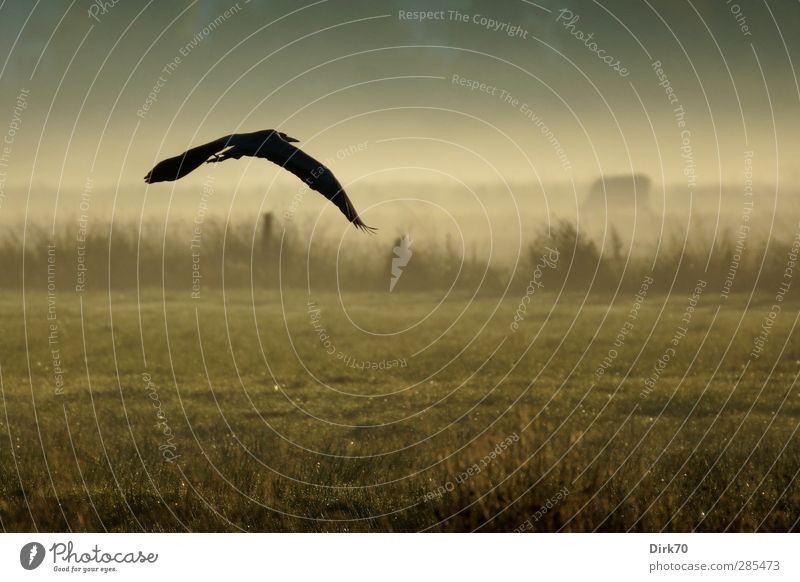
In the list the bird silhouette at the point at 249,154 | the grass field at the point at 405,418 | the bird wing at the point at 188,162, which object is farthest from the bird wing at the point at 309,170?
the grass field at the point at 405,418

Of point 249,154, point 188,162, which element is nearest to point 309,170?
point 249,154

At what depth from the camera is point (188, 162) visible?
11.6 metres

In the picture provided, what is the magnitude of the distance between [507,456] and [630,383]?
8118mm

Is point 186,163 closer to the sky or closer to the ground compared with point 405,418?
closer to the sky

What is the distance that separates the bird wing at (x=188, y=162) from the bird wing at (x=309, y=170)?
434 millimetres

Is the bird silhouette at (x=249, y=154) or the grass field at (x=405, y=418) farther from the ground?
the bird silhouette at (x=249, y=154)

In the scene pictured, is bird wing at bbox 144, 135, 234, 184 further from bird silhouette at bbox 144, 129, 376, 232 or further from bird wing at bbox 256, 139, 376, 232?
bird wing at bbox 256, 139, 376, 232

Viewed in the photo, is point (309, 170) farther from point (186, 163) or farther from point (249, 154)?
point (186, 163)

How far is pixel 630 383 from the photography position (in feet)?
63.6

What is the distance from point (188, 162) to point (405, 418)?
7.11 meters

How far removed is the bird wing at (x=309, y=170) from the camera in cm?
1138

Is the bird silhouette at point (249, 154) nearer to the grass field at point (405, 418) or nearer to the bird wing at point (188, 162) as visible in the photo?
the bird wing at point (188, 162)

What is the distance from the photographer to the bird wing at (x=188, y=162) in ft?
38.1

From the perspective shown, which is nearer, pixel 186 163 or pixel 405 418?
pixel 186 163
